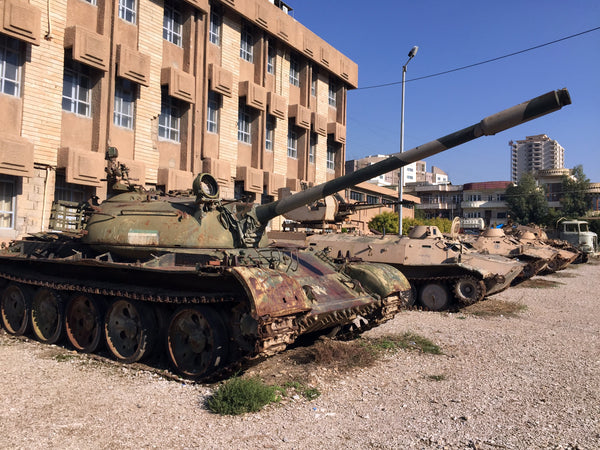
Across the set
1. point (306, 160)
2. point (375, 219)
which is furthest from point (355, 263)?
point (375, 219)

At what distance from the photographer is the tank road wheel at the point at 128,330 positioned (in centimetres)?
727

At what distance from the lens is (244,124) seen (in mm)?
23109

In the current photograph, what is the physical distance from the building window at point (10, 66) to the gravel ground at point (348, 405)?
793cm

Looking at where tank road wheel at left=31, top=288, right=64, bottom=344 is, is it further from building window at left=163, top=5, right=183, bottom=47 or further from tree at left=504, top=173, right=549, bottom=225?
tree at left=504, top=173, right=549, bottom=225

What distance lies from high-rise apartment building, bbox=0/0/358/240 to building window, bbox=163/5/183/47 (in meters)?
0.04

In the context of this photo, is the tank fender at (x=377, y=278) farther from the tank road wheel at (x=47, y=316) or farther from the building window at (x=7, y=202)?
the building window at (x=7, y=202)

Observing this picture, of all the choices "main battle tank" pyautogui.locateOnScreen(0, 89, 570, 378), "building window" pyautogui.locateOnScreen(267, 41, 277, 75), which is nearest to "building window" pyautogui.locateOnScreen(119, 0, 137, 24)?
"building window" pyautogui.locateOnScreen(267, 41, 277, 75)

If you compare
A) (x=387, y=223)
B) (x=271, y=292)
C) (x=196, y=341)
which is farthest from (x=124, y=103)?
(x=387, y=223)

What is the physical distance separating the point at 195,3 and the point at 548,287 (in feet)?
56.4

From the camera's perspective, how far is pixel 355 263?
916cm

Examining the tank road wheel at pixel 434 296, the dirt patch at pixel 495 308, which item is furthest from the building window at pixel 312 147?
the tank road wheel at pixel 434 296

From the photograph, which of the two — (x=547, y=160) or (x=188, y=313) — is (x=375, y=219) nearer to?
(x=188, y=313)

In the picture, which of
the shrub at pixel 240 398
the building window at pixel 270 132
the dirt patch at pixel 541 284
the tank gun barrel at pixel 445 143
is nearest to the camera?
the shrub at pixel 240 398

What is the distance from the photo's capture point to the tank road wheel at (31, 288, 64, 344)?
855cm
